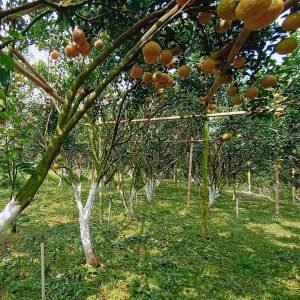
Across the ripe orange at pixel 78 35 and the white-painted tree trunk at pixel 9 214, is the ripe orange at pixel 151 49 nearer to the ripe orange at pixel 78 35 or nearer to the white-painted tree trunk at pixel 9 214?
the ripe orange at pixel 78 35

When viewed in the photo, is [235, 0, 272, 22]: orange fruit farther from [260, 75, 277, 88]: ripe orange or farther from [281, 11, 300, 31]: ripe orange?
[260, 75, 277, 88]: ripe orange

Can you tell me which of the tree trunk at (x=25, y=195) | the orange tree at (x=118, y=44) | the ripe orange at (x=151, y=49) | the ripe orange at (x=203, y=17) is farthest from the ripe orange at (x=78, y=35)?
the tree trunk at (x=25, y=195)

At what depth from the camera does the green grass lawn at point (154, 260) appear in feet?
19.2

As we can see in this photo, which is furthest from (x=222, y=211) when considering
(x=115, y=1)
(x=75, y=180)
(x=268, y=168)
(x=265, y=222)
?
(x=115, y=1)

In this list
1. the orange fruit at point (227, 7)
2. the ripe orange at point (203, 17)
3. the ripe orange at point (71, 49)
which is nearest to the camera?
the orange fruit at point (227, 7)

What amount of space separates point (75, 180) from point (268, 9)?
19.9 ft

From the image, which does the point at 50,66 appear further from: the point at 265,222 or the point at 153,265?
the point at 265,222

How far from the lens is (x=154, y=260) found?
24.2 feet

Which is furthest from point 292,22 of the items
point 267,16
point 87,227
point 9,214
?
point 87,227

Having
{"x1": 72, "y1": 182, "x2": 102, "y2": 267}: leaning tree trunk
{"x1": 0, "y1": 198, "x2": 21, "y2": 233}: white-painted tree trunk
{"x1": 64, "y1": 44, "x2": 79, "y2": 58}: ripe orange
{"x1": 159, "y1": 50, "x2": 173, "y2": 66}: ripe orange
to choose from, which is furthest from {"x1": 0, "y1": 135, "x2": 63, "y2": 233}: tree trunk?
{"x1": 72, "y1": 182, "x2": 102, "y2": 267}: leaning tree trunk

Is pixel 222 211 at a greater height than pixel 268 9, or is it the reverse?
pixel 268 9

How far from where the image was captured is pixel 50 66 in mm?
8891

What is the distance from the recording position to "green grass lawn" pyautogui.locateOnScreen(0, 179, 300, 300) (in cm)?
586

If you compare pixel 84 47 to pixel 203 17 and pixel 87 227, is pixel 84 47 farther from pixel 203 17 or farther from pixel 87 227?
pixel 87 227
